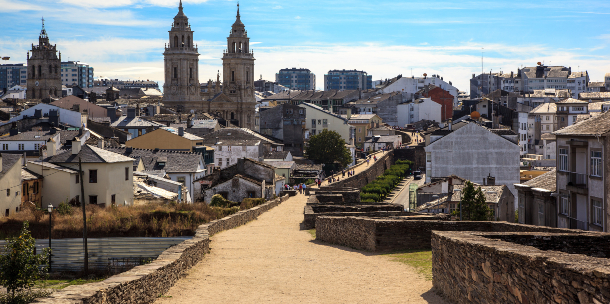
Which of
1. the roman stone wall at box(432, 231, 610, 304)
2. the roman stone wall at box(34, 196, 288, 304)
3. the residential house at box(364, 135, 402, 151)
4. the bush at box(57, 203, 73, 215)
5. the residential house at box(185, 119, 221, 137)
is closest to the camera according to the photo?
the roman stone wall at box(432, 231, 610, 304)

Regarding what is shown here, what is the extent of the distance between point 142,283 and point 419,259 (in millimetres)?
7901

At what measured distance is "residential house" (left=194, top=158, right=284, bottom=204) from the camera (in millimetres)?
46938

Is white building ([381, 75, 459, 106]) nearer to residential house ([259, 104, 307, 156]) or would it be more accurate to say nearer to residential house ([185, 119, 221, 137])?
residential house ([259, 104, 307, 156])

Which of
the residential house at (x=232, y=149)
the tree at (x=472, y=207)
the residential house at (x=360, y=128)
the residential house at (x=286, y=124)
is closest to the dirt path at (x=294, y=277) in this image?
the tree at (x=472, y=207)

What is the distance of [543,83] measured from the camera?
173 m

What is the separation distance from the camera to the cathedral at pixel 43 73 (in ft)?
429

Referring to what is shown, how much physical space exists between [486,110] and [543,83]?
72.3m

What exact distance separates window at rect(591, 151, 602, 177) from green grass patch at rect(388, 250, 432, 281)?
23.1ft

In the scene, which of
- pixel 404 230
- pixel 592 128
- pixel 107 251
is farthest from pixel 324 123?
pixel 404 230

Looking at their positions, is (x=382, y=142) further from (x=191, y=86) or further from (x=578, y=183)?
(x=578, y=183)

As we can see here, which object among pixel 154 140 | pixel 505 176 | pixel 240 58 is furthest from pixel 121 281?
pixel 240 58

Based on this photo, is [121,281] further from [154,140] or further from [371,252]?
[154,140]

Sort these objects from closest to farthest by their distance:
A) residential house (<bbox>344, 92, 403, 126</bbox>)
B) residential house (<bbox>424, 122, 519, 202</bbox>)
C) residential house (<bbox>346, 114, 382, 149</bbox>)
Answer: residential house (<bbox>424, 122, 519, 202</bbox>) < residential house (<bbox>346, 114, 382, 149</bbox>) < residential house (<bbox>344, 92, 403, 126</bbox>)

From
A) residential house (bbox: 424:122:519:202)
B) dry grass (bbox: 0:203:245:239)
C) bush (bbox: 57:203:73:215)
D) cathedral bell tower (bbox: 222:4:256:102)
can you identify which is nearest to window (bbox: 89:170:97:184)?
bush (bbox: 57:203:73:215)
